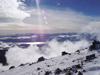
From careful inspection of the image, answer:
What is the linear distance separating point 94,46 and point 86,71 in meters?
19.0

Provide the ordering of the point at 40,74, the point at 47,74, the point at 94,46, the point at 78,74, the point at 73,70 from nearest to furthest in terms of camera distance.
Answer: the point at 78,74, the point at 73,70, the point at 47,74, the point at 40,74, the point at 94,46

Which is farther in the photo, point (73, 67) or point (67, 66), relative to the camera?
point (67, 66)

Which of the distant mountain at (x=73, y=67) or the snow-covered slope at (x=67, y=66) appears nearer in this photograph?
the distant mountain at (x=73, y=67)

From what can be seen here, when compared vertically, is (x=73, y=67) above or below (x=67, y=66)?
above

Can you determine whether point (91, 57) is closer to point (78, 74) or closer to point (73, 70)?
point (73, 70)

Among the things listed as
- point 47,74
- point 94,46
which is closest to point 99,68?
point 47,74

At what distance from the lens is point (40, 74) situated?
68.6 feet

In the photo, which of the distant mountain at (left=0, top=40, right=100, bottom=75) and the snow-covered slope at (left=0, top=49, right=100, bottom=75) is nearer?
the distant mountain at (left=0, top=40, right=100, bottom=75)

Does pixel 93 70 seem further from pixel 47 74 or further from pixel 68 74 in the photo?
pixel 47 74

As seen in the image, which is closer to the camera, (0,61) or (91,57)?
(91,57)

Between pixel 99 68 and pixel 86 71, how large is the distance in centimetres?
245

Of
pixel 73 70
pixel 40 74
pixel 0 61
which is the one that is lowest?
pixel 0 61

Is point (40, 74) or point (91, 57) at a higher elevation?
point (91, 57)

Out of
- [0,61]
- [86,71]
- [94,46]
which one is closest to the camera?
[86,71]
